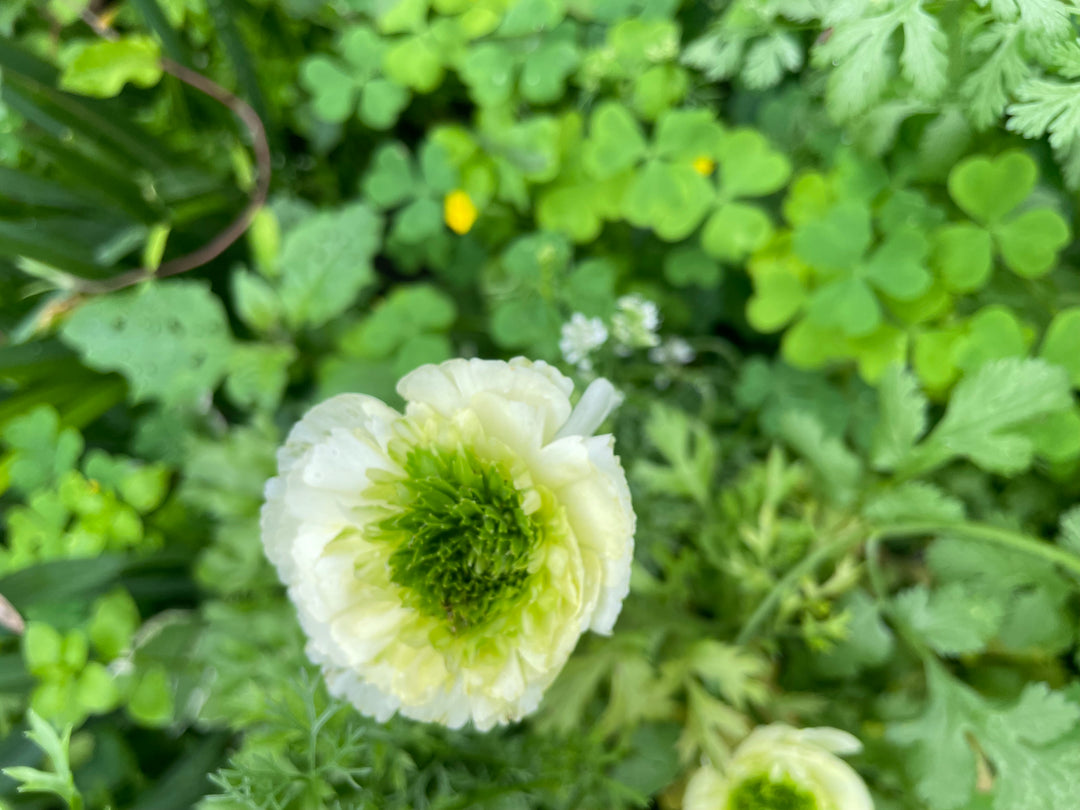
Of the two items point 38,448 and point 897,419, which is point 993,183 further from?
point 38,448

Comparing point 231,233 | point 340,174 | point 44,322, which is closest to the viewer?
point 44,322

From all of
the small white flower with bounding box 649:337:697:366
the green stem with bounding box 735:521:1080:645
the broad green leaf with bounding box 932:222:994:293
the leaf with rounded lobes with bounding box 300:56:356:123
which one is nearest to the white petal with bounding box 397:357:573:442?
the green stem with bounding box 735:521:1080:645

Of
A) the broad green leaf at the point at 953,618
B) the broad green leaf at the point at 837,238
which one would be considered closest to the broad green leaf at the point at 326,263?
the broad green leaf at the point at 837,238

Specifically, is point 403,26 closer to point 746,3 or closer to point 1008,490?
point 746,3

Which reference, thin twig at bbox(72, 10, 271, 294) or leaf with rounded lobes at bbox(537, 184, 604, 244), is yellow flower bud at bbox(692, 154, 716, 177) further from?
thin twig at bbox(72, 10, 271, 294)

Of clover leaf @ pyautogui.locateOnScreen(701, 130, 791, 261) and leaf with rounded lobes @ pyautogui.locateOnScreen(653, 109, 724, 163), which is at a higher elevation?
leaf with rounded lobes @ pyautogui.locateOnScreen(653, 109, 724, 163)

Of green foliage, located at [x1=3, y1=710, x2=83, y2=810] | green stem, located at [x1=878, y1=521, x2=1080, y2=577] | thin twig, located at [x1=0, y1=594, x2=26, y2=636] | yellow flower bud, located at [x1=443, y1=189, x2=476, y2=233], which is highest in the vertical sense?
yellow flower bud, located at [x1=443, y1=189, x2=476, y2=233]

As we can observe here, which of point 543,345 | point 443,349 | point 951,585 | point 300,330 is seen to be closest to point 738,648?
point 951,585
